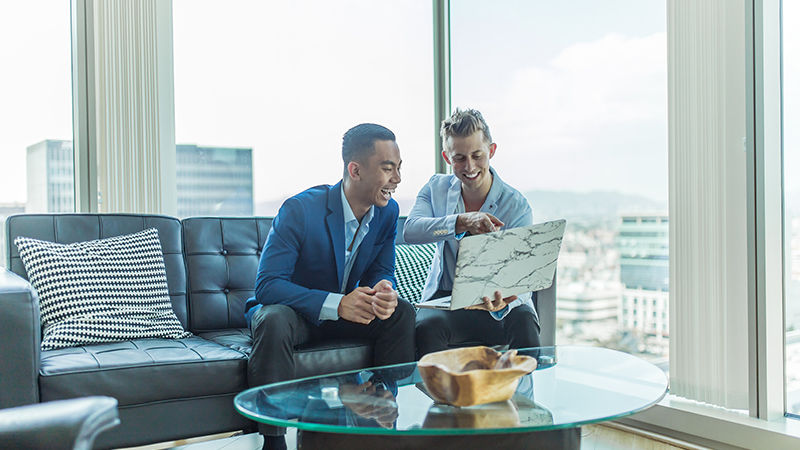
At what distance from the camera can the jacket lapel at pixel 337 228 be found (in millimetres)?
2295

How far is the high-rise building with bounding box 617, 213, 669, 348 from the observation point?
266 centimetres

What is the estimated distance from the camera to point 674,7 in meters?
2.50

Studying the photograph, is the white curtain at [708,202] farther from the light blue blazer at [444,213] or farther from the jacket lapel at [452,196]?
the jacket lapel at [452,196]

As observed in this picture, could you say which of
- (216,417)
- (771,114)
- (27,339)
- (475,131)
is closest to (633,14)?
(771,114)

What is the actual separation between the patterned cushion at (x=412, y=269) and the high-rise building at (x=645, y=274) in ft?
2.82

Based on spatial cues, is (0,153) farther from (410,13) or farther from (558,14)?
(558,14)

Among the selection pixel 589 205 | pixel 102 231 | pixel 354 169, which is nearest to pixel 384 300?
pixel 354 169

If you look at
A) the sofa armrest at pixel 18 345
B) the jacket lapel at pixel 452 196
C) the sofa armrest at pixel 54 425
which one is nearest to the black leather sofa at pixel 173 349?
the sofa armrest at pixel 18 345

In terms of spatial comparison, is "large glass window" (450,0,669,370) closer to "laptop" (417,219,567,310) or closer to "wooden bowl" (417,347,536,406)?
"laptop" (417,219,567,310)

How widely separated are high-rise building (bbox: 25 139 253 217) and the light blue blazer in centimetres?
122

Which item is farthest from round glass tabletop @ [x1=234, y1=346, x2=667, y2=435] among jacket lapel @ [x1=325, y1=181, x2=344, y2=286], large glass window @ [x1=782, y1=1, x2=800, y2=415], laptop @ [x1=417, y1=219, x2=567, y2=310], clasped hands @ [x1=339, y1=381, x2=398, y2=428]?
large glass window @ [x1=782, y1=1, x2=800, y2=415]

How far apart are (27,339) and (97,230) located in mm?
838

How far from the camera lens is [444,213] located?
2543 mm

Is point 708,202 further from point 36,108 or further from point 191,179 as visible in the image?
point 36,108
